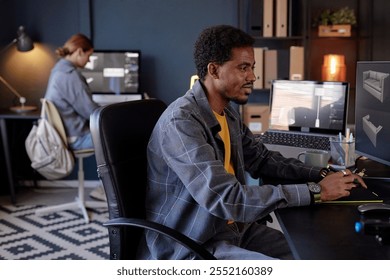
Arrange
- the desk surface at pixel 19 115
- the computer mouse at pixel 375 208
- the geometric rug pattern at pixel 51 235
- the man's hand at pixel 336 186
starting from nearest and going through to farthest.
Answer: the computer mouse at pixel 375 208, the man's hand at pixel 336 186, the geometric rug pattern at pixel 51 235, the desk surface at pixel 19 115

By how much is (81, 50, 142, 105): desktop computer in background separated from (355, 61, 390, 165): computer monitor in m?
2.57

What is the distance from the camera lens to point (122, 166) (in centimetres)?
158

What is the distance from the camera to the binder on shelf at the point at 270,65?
3.97 metres

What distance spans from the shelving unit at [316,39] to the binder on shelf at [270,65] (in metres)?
0.14

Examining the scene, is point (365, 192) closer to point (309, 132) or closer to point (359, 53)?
point (309, 132)

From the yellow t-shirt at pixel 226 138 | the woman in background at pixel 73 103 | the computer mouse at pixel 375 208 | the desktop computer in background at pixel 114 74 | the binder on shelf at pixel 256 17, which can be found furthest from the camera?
the desktop computer in background at pixel 114 74

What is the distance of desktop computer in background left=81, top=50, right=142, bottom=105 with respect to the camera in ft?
14.0

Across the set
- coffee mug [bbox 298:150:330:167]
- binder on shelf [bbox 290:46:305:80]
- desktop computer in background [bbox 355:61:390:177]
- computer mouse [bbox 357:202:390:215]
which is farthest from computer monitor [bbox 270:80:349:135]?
binder on shelf [bbox 290:46:305:80]

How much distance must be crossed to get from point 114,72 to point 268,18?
1.17m

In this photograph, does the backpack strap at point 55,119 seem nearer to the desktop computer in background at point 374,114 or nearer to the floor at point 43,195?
the floor at point 43,195

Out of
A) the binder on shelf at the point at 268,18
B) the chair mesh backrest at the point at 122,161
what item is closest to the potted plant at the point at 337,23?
the binder on shelf at the point at 268,18

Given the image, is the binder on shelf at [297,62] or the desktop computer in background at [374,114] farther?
the binder on shelf at [297,62]

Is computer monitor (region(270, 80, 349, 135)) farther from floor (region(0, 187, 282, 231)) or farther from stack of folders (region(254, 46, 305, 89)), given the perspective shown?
floor (region(0, 187, 282, 231))

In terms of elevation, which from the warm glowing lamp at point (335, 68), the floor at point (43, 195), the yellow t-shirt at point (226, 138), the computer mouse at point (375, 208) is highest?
the warm glowing lamp at point (335, 68)
